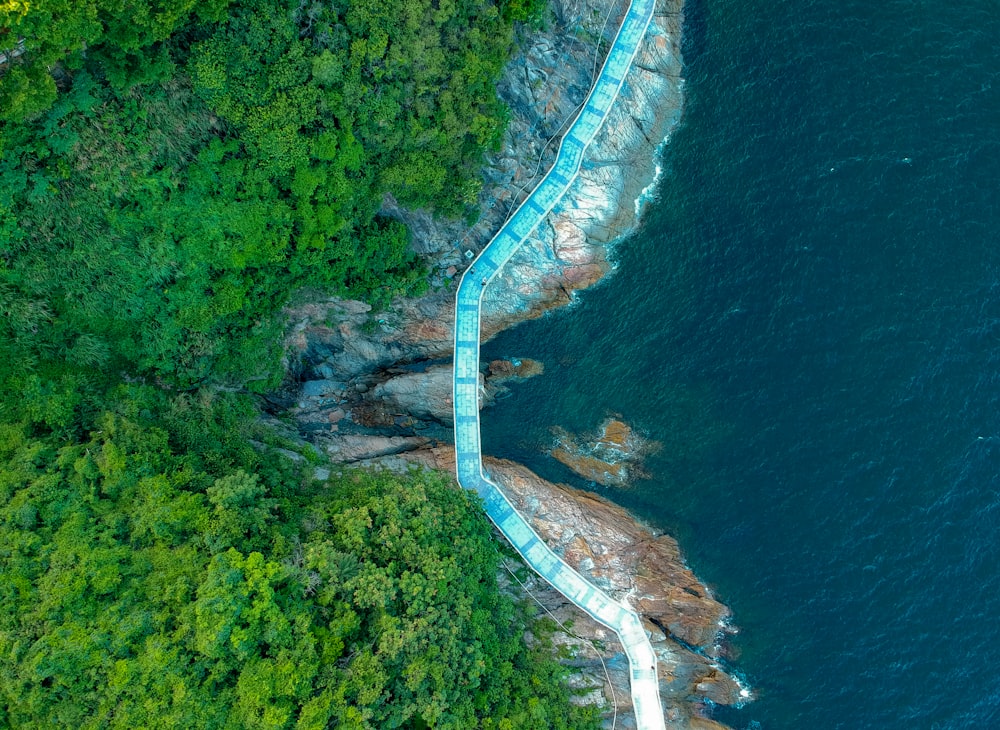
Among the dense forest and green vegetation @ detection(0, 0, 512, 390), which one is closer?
the dense forest

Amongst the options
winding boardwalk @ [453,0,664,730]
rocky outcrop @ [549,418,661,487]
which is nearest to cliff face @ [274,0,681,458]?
winding boardwalk @ [453,0,664,730]

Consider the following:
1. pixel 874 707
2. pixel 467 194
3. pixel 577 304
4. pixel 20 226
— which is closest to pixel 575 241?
pixel 577 304

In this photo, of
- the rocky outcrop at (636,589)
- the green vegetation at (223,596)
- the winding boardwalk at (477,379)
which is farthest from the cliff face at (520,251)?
the green vegetation at (223,596)

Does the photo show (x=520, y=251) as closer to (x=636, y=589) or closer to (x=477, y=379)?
(x=477, y=379)

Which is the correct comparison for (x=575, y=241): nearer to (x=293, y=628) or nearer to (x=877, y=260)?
(x=877, y=260)

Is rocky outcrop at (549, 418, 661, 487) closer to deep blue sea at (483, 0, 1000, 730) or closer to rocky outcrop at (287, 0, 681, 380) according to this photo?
deep blue sea at (483, 0, 1000, 730)

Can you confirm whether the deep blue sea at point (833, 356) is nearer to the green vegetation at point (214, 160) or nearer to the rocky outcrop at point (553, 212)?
the rocky outcrop at point (553, 212)
